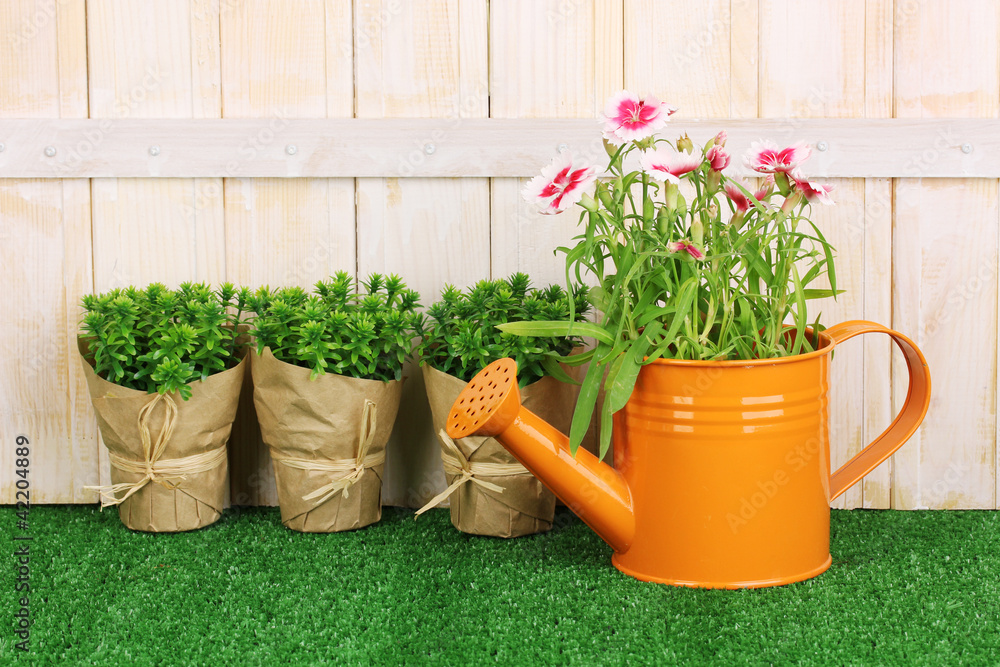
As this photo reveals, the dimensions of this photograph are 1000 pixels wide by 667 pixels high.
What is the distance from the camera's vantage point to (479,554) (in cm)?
115

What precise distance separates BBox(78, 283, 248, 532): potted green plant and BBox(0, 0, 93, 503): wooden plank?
0.17 metres

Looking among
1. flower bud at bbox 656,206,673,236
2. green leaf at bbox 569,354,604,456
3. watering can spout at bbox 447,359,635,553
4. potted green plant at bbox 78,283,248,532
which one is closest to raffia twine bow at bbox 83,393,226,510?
potted green plant at bbox 78,283,248,532

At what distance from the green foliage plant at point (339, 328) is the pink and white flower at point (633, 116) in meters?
0.42

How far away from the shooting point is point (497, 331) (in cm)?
119

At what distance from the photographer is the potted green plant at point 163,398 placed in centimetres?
118

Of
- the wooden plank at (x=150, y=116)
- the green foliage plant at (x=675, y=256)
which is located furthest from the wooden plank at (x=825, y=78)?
the wooden plank at (x=150, y=116)

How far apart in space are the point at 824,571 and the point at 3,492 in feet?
4.30

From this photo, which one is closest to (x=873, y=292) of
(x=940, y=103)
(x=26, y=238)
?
(x=940, y=103)

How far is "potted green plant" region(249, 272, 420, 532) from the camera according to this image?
117 centimetres

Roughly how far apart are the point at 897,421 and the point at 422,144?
0.83m

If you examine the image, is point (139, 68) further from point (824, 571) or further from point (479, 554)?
point (824, 571)

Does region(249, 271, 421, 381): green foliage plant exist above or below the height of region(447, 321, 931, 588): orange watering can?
above

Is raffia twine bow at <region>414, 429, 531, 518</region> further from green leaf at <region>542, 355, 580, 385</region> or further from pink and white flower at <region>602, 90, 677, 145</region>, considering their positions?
pink and white flower at <region>602, 90, 677, 145</region>

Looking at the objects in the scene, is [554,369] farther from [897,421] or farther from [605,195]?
[897,421]
